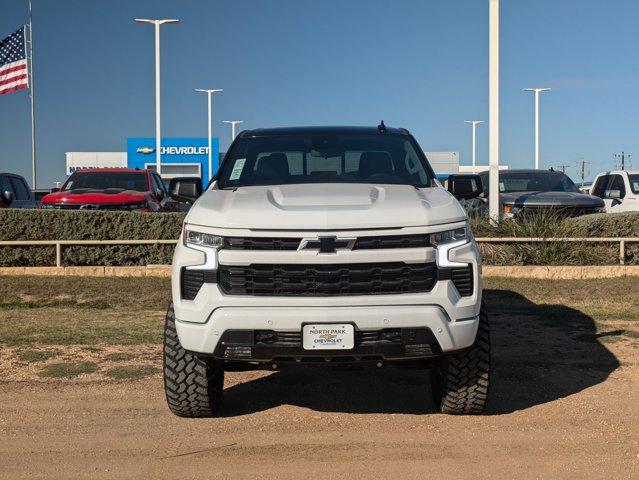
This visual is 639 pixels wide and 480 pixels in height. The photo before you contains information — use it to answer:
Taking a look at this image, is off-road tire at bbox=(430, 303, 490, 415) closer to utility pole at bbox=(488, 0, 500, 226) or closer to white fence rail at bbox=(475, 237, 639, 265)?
white fence rail at bbox=(475, 237, 639, 265)

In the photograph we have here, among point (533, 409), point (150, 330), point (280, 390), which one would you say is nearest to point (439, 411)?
point (533, 409)

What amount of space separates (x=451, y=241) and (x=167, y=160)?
6482cm

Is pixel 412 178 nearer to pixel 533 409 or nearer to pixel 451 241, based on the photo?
pixel 451 241

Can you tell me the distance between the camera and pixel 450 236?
203 inches

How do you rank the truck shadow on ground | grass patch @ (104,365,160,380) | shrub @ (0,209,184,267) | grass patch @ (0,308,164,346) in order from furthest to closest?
shrub @ (0,209,184,267) → grass patch @ (0,308,164,346) → grass patch @ (104,365,160,380) → the truck shadow on ground

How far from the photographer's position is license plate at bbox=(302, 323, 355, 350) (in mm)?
4930

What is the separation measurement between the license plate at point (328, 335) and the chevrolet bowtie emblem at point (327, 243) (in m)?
0.43

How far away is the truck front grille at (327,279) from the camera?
4984 mm

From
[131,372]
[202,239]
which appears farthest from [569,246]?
[202,239]

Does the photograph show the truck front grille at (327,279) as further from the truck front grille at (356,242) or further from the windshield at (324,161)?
the windshield at (324,161)

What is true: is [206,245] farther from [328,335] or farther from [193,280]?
[328,335]

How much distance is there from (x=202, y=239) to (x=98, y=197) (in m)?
11.6

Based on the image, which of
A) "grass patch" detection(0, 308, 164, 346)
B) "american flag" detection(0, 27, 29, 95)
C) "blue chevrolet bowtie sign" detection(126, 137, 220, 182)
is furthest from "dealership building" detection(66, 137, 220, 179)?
"grass patch" detection(0, 308, 164, 346)

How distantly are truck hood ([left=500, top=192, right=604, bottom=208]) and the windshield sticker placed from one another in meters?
10.1
